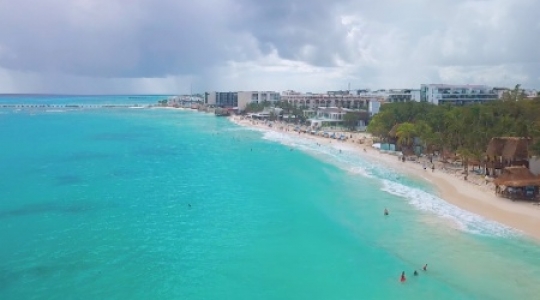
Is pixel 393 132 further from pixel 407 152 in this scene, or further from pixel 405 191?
pixel 405 191

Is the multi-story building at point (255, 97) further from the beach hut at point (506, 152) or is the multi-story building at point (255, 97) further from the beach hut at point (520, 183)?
the beach hut at point (520, 183)

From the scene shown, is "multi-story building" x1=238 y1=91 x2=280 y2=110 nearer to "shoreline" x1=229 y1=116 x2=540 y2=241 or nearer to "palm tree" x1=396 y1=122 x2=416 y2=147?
"palm tree" x1=396 y1=122 x2=416 y2=147

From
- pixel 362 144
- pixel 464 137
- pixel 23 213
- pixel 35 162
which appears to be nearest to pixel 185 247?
pixel 23 213

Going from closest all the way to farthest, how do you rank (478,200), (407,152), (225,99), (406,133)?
(478,200)
(406,133)
(407,152)
(225,99)

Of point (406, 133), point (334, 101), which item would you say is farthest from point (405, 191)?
point (334, 101)

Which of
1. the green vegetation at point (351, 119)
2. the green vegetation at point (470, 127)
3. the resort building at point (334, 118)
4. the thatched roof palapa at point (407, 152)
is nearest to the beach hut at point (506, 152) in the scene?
the green vegetation at point (470, 127)

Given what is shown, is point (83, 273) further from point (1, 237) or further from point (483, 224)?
point (483, 224)
